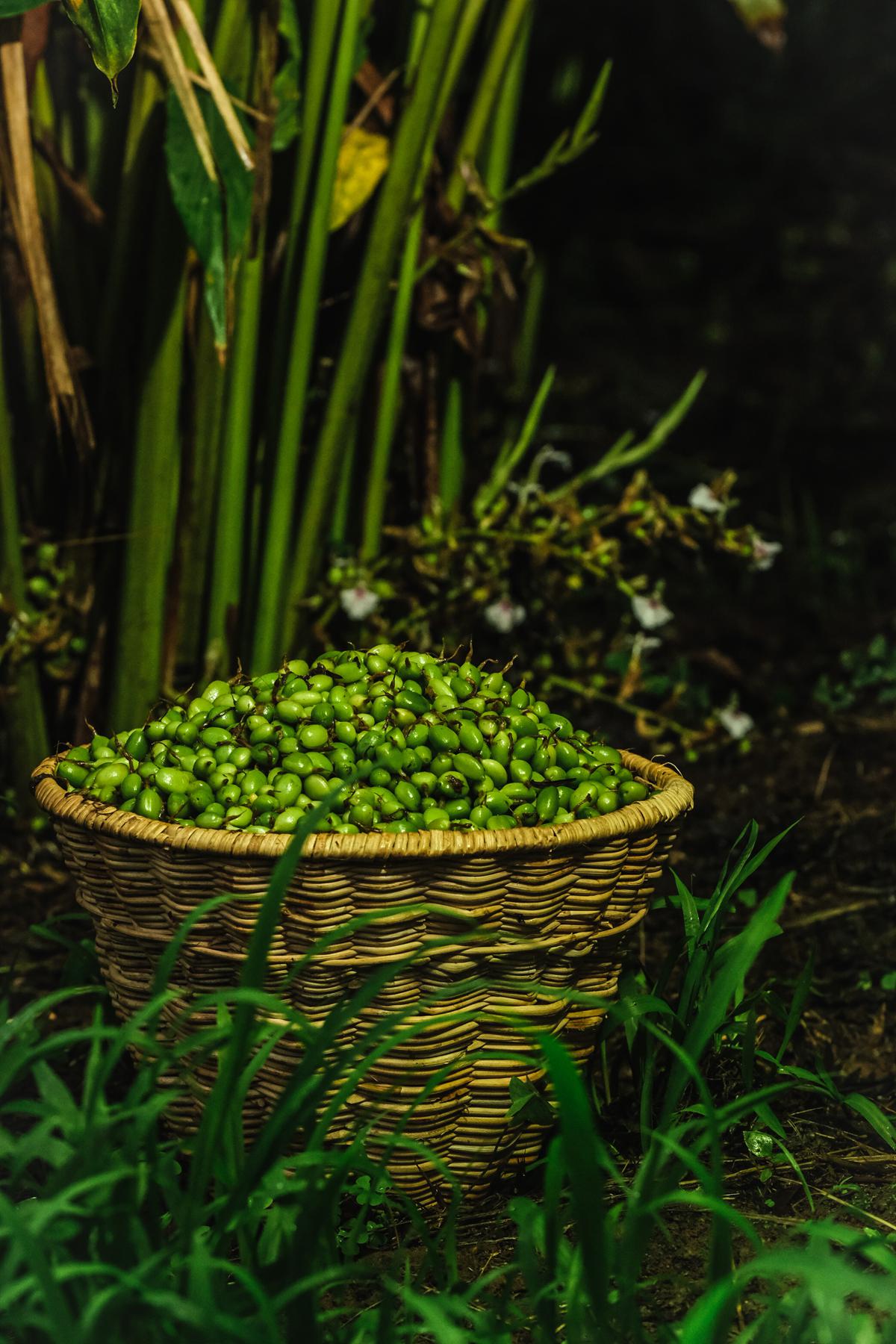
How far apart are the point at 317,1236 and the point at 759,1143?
0.65 meters

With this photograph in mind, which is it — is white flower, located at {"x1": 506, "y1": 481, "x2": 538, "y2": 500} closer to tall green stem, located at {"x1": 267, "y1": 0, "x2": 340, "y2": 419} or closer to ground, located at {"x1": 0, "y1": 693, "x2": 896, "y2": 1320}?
tall green stem, located at {"x1": 267, "y1": 0, "x2": 340, "y2": 419}

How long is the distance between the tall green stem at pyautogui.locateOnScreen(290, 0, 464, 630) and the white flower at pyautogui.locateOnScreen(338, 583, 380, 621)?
0.14 metres

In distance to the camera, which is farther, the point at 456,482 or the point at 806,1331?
the point at 456,482

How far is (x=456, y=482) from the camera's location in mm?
2613

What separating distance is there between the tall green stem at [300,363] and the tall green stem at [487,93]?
1.12 feet

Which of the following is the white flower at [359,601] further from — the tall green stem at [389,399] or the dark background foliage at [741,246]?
the dark background foliage at [741,246]

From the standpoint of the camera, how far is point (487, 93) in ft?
7.98

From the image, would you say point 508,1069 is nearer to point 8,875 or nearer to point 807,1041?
point 807,1041

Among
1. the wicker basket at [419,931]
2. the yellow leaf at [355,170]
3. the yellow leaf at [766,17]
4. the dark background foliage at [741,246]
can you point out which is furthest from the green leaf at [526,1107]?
the dark background foliage at [741,246]

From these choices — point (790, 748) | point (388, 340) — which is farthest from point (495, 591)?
point (790, 748)

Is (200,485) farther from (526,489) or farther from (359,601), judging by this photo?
(526,489)

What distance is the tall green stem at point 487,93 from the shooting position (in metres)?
2.40

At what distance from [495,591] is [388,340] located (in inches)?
20.5

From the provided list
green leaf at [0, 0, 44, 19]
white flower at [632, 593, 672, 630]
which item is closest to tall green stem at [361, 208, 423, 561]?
white flower at [632, 593, 672, 630]
